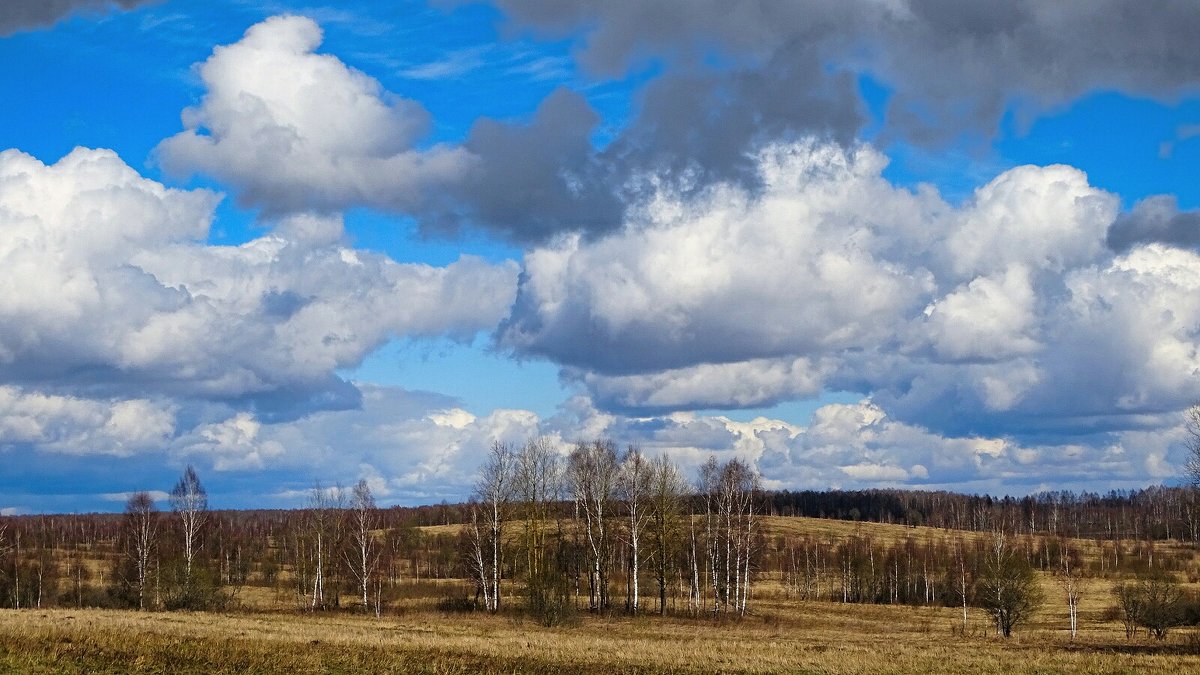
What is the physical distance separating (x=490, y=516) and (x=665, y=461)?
1580 cm

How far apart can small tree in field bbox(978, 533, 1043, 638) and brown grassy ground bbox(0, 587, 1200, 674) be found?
11.5 meters

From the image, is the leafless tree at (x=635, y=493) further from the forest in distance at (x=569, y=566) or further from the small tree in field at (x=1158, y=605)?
the small tree in field at (x=1158, y=605)

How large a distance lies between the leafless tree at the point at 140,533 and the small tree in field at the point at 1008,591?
67.0 metres

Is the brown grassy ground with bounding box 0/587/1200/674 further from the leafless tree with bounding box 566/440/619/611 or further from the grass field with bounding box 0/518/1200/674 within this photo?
the leafless tree with bounding box 566/440/619/611

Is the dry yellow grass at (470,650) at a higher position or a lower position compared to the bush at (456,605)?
higher

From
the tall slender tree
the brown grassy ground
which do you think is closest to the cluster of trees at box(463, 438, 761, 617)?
the tall slender tree

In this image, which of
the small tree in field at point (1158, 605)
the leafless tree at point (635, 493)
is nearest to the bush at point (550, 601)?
the leafless tree at point (635, 493)

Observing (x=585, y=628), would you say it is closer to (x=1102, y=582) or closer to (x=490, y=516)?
(x=490, y=516)

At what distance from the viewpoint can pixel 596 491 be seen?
295ft

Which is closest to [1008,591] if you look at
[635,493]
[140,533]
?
[635,493]

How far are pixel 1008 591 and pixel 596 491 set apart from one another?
3383 cm

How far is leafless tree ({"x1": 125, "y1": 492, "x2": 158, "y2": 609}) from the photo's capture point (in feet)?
304

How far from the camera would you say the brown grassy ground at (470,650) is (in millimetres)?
33000

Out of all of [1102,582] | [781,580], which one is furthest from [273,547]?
[1102,582]
